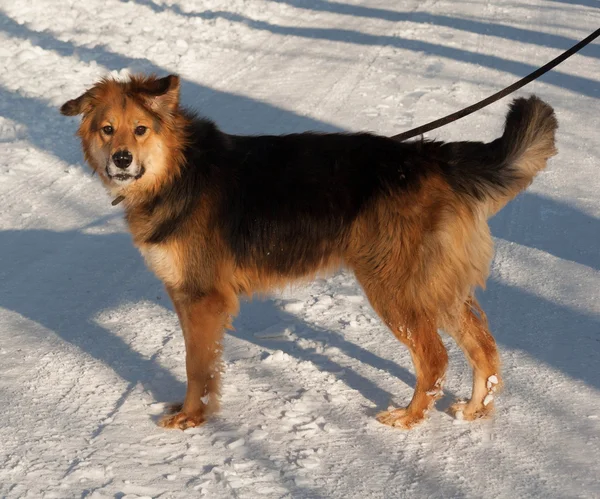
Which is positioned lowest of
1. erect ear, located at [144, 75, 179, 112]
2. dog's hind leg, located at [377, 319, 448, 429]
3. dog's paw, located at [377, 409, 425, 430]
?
dog's paw, located at [377, 409, 425, 430]

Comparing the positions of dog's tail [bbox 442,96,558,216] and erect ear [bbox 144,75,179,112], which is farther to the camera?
erect ear [bbox 144,75,179,112]

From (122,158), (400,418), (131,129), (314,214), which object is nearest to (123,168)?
(122,158)

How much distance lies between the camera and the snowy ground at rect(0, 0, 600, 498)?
3.90 meters

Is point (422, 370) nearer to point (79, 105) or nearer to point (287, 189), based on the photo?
point (287, 189)

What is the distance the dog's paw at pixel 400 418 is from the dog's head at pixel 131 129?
1944 millimetres

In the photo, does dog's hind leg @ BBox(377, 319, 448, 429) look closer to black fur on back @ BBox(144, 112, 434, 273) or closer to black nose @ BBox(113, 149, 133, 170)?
black fur on back @ BBox(144, 112, 434, 273)

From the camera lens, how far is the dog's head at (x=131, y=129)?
4445mm

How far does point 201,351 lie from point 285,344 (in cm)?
98

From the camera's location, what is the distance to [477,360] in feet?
14.8

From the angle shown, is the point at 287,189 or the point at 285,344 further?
the point at 285,344

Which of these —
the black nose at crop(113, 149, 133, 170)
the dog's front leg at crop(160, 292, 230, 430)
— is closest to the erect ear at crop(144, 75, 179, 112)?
the black nose at crop(113, 149, 133, 170)

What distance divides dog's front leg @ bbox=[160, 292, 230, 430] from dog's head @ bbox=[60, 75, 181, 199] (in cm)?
77

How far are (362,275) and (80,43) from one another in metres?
9.33

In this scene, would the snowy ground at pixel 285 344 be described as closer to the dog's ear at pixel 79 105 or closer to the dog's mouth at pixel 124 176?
the dog's mouth at pixel 124 176
